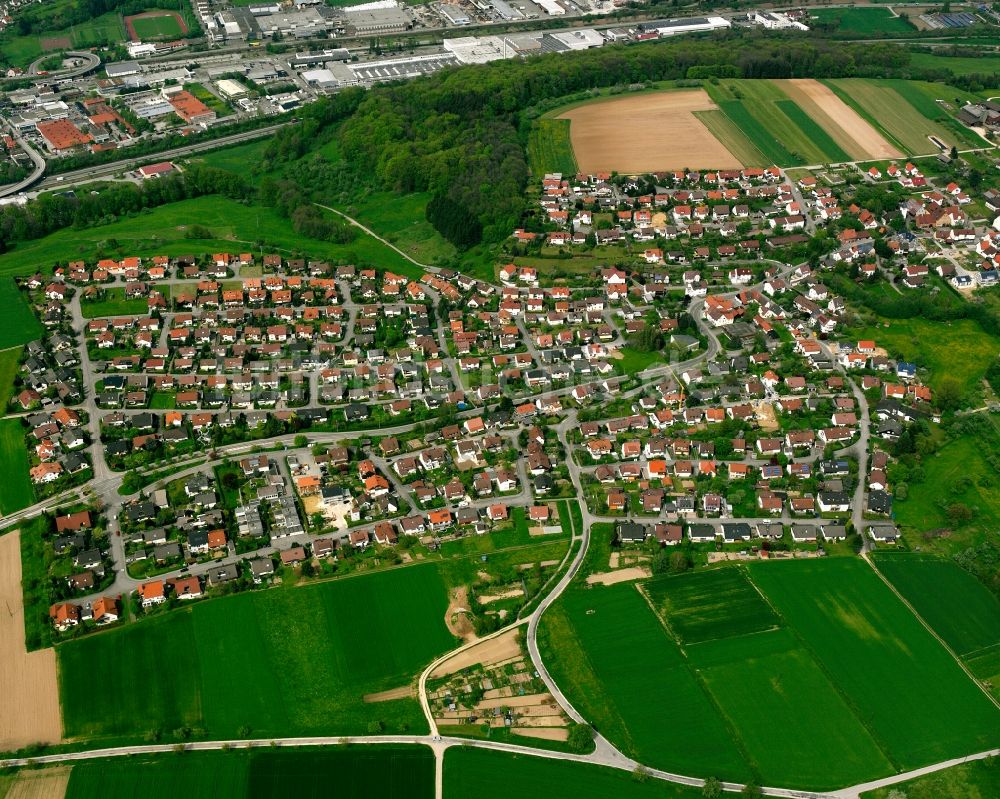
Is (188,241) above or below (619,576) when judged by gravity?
above

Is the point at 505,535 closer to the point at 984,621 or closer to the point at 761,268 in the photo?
the point at 984,621

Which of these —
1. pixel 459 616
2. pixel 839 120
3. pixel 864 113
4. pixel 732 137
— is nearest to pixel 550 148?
pixel 732 137

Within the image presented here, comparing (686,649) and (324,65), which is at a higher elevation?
(324,65)

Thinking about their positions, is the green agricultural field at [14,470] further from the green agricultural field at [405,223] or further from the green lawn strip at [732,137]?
the green lawn strip at [732,137]

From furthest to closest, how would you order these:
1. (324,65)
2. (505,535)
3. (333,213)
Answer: (324,65), (333,213), (505,535)

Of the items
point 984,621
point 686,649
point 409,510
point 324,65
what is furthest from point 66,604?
point 324,65

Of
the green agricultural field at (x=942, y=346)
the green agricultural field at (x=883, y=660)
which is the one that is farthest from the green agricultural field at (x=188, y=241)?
the green agricultural field at (x=883, y=660)

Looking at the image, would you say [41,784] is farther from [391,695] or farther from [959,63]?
[959,63]
